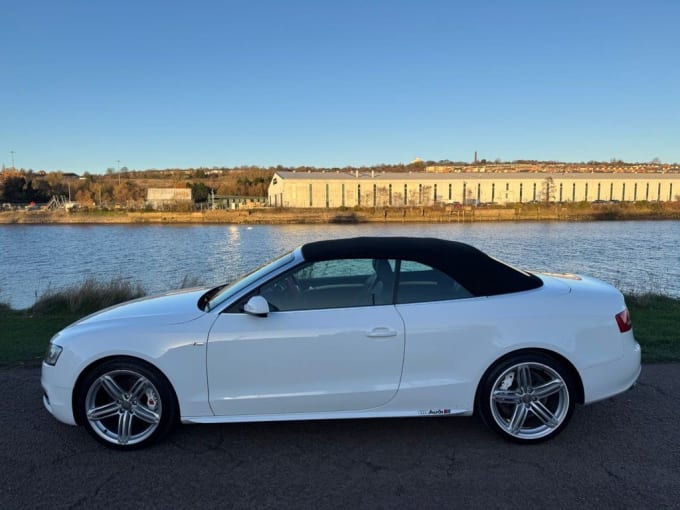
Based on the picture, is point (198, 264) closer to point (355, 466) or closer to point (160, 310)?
point (160, 310)

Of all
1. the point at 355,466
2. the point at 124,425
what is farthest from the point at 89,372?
the point at 355,466

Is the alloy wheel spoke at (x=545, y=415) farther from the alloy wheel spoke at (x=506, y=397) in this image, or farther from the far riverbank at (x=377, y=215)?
the far riverbank at (x=377, y=215)

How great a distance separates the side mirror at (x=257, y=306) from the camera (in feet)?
11.5

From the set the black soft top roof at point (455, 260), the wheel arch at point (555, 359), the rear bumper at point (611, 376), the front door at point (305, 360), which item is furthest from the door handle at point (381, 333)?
the rear bumper at point (611, 376)

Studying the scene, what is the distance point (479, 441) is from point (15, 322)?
861 cm

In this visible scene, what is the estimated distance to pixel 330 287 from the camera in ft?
12.7

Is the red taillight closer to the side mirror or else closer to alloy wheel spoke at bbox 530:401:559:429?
alloy wheel spoke at bbox 530:401:559:429

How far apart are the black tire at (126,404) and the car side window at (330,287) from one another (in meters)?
1.05

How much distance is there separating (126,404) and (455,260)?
2.79 m

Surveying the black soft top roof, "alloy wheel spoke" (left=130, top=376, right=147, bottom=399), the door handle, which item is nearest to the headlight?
"alloy wheel spoke" (left=130, top=376, right=147, bottom=399)

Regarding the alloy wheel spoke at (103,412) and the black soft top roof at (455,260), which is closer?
the alloy wheel spoke at (103,412)

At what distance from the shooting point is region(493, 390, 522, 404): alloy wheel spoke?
12.1ft

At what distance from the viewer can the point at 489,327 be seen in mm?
3625

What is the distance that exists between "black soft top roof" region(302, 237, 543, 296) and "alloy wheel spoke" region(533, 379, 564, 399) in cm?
74
